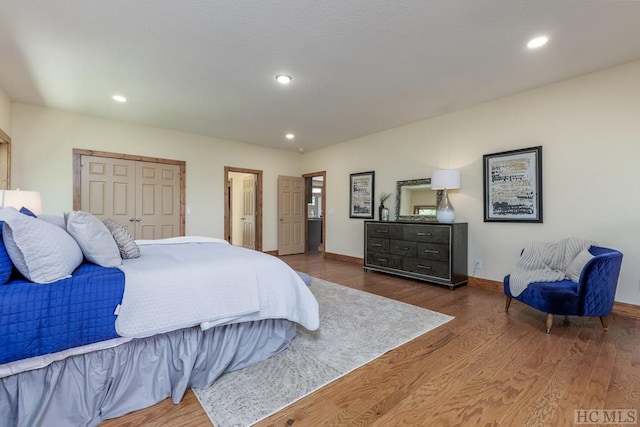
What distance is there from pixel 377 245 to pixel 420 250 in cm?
81

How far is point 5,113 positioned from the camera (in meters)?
3.61

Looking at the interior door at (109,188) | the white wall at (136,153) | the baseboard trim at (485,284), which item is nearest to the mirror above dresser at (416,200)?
the baseboard trim at (485,284)

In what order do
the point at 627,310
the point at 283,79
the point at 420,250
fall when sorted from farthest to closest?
the point at 420,250 → the point at 283,79 → the point at 627,310

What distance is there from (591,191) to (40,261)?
467cm

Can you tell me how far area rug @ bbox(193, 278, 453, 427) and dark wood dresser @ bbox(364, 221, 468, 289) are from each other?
1075 mm

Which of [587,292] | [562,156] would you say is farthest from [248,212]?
[587,292]

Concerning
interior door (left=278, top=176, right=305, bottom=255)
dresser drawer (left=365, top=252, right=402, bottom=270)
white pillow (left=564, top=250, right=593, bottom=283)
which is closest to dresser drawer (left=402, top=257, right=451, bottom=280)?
dresser drawer (left=365, top=252, right=402, bottom=270)

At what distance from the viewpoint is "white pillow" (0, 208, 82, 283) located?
1367 millimetres

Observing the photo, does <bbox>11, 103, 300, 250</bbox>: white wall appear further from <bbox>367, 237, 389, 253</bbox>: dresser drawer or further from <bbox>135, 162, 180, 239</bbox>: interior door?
<bbox>367, 237, 389, 253</bbox>: dresser drawer

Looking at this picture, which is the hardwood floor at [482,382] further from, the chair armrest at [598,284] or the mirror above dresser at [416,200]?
the mirror above dresser at [416,200]

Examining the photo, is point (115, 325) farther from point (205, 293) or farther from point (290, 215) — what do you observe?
point (290, 215)

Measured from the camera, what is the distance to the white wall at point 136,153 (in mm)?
4004

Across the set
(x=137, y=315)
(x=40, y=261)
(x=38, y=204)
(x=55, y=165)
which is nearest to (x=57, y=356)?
(x=137, y=315)

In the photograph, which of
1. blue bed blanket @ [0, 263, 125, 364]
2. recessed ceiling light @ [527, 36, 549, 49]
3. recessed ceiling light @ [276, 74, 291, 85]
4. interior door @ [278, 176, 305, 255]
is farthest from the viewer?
interior door @ [278, 176, 305, 255]
